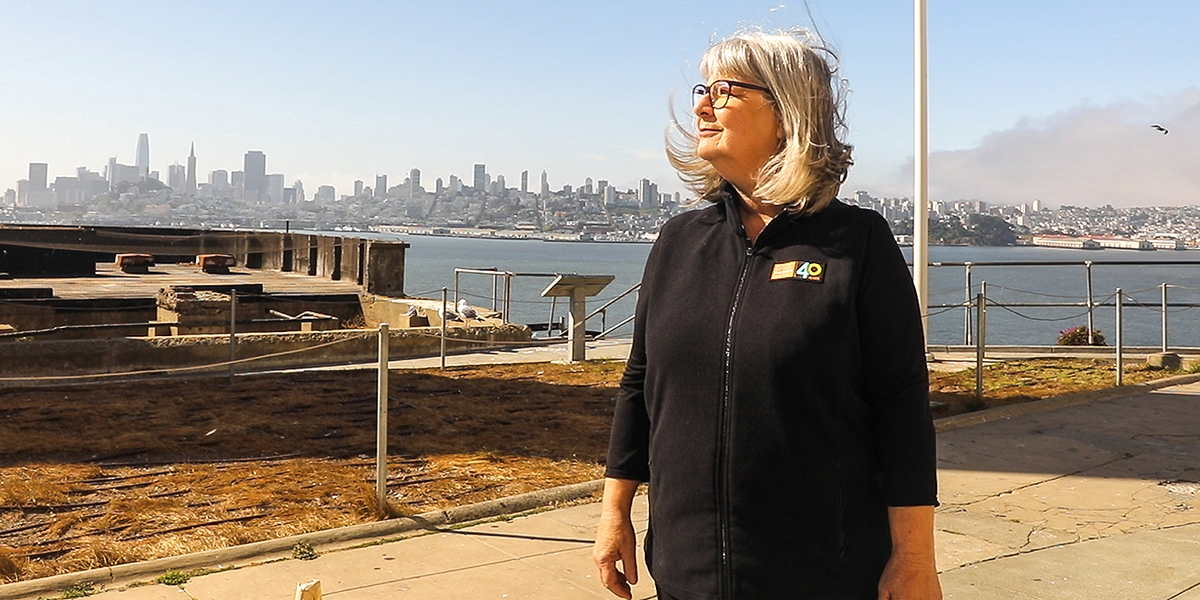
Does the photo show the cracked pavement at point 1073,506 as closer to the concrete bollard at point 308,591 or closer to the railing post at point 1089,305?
the concrete bollard at point 308,591

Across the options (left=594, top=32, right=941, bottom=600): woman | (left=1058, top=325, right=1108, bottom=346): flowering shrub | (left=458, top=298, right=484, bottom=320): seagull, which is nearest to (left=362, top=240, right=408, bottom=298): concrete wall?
(left=458, top=298, right=484, bottom=320): seagull

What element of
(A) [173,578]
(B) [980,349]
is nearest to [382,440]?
(A) [173,578]

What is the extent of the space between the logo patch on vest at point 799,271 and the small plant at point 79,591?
374 centimetres

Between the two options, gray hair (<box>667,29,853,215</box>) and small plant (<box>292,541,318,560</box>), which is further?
small plant (<box>292,541,318,560</box>)

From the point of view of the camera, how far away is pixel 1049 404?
33.3ft

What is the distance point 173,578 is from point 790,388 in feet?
12.0

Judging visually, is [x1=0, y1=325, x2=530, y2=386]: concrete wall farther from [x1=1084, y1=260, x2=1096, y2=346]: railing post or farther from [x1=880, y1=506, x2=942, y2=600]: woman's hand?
[x1=880, y1=506, x2=942, y2=600]: woman's hand

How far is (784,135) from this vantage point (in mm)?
2451

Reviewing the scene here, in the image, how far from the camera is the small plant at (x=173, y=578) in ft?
15.9

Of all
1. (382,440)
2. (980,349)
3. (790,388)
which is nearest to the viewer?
(790,388)

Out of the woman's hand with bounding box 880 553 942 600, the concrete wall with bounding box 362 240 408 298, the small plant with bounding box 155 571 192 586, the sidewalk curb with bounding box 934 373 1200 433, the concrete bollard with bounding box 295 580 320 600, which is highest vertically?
the concrete wall with bounding box 362 240 408 298

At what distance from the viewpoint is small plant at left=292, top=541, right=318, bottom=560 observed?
17.4 feet

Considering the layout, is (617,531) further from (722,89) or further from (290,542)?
(290,542)

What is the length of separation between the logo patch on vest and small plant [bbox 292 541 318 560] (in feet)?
12.1
